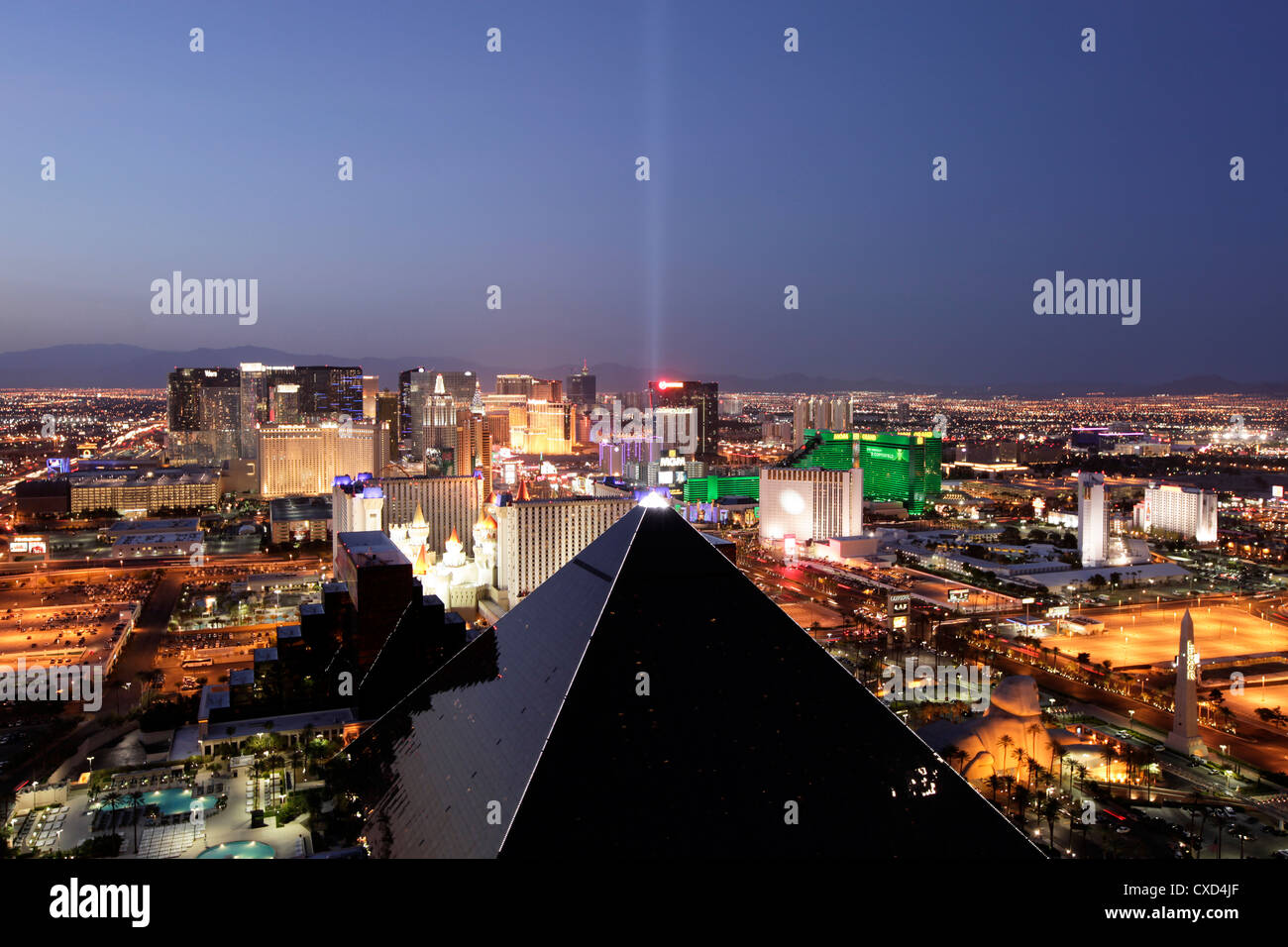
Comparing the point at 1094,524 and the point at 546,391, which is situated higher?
the point at 546,391

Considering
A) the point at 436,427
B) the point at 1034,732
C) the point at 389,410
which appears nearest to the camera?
the point at 1034,732

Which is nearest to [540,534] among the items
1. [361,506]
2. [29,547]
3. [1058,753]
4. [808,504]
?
[361,506]

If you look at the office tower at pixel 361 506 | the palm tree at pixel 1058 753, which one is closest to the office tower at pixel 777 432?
the office tower at pixel 361 506

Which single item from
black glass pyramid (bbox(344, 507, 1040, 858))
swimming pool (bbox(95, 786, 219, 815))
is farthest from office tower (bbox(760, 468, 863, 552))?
black glass pyramid (bbox(344, 507, 1040, 858))

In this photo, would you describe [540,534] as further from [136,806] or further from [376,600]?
[136,806]

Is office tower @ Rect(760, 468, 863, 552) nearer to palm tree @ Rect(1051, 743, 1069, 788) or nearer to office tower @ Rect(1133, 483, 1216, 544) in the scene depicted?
office tower @ Rect(1133, 483, 1216, 544)
